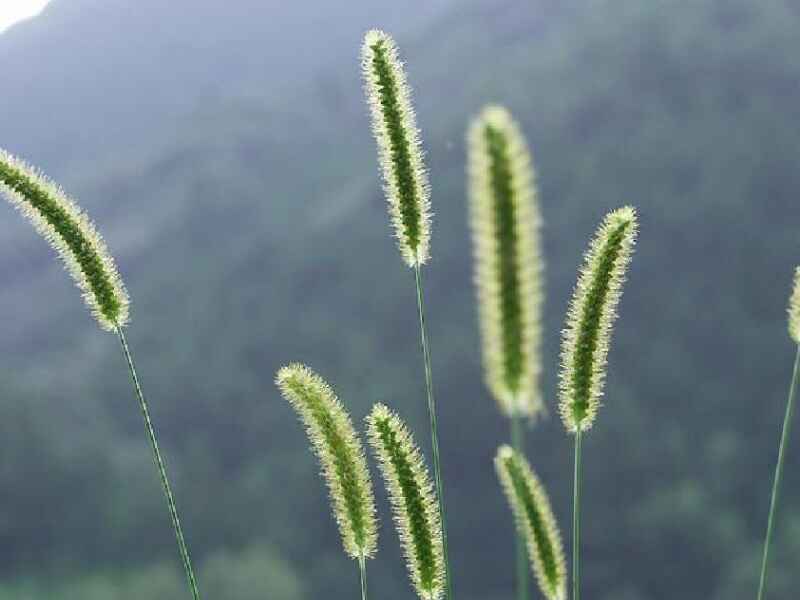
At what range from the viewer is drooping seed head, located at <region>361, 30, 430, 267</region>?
10.6 ft

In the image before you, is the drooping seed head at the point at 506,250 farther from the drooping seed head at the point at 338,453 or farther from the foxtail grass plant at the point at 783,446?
the foxtail grass plant at the point at 783,446

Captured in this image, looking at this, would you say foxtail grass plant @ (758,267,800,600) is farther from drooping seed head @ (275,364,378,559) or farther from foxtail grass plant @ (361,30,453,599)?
drooping seed head @ (275,364,378,559)

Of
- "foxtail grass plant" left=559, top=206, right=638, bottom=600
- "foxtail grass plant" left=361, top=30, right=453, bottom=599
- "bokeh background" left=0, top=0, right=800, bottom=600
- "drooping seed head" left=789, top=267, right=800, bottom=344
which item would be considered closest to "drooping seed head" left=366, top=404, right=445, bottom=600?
"foxtail grass plant" left=361, top=30, right=453, bottom=599

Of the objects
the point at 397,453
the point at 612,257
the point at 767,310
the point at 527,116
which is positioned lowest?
the point at 397,453

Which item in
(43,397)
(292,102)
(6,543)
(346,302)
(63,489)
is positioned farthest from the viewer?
(292,102)

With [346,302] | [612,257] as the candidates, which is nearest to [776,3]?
[346,302]

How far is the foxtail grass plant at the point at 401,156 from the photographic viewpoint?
10.6 feet

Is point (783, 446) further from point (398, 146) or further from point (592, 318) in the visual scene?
point (398, 146)

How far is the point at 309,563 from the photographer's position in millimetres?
64188

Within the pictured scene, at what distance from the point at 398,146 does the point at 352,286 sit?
244 feet

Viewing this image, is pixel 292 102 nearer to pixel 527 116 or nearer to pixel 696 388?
pixel 527 116

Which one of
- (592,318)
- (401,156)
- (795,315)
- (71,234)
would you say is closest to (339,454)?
(592,318)

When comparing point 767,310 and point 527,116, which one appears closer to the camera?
point 767,310

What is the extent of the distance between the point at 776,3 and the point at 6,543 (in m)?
67.7
